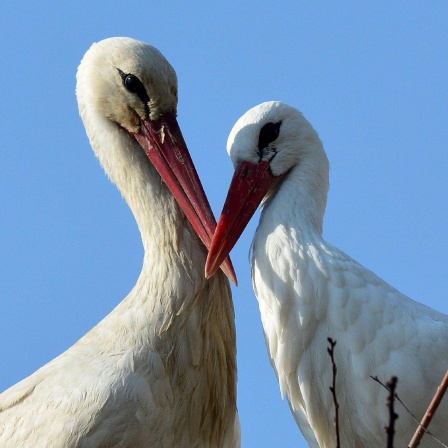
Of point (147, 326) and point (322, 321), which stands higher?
point (322, 321)

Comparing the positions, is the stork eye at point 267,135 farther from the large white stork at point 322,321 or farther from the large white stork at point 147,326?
the large white stork at point 147,326

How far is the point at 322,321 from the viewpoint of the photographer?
3512mm

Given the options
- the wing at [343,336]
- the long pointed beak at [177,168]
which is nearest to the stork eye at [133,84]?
the long pointed beak at [177,168]

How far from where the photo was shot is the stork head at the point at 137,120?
3906 millimetres

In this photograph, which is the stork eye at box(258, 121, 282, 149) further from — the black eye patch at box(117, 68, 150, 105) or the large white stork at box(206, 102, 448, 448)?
the black eye patch at box(117, 68, 150, 105)

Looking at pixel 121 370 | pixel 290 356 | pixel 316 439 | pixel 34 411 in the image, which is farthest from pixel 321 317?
pixel 34 411

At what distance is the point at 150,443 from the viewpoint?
3.53 meters

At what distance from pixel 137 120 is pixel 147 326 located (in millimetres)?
885

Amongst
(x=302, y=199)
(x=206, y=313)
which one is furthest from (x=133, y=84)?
(x=206, y=313)

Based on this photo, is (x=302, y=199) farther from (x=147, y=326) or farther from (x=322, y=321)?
(x=147, y=326)

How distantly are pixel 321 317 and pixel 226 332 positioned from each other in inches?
22.2

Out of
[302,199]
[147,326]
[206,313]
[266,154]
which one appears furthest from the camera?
[266,154]

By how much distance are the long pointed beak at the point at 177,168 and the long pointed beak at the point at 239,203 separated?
0.20 feet

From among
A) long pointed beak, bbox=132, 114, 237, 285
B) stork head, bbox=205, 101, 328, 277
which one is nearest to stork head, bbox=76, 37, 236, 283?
long pointed beak, bbox=132, 114, 237, 285
